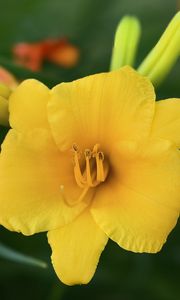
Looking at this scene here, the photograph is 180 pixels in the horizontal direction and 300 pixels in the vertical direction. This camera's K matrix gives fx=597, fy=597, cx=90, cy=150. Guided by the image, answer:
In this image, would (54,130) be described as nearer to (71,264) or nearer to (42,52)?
(71,264)

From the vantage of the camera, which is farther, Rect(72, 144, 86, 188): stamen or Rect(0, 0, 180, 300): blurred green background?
Rect(0, 0, 180, 300): blurred green background

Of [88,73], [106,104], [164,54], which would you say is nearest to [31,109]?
[106,104]

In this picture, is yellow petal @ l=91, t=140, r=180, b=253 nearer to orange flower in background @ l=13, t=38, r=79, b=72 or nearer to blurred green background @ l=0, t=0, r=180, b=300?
blurred green background @ l=0, t=0, r=180, b=300

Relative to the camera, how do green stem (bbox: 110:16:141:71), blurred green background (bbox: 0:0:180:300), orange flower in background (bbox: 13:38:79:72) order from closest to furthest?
green stem (bbox: 110:16:141:71) → blurred green background (bbox: 0:0:180:300) → orange flower in background (bbox: 13:38:79:72)

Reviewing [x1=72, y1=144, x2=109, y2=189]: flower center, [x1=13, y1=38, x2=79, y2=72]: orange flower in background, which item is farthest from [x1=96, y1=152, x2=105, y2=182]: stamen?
[x1=13, y1=38, x2=79, y2=72]: orange flower in background

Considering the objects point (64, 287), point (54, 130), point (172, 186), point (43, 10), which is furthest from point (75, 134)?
point (43, 10)

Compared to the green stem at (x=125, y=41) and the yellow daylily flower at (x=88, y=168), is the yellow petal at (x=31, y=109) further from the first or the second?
the green stem at (x=125, y=41)
